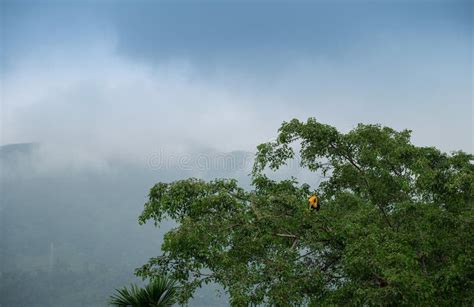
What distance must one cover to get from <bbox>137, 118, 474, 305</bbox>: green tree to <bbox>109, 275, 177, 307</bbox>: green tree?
7.53ft

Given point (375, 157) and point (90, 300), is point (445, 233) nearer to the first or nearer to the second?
point (375, 157)

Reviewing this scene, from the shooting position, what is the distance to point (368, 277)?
32.8 feet

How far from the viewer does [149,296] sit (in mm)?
12742

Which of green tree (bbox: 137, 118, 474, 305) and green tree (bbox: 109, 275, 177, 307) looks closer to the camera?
green tree (bbox: 137, 118, 474, 305)

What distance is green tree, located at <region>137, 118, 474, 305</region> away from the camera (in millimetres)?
9188

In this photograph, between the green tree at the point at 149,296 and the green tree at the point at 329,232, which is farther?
the green tree at the point at 149,296

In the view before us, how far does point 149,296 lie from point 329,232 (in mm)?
5461

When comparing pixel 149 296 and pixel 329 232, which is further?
pixel 149 296

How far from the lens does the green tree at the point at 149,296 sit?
12688 mm

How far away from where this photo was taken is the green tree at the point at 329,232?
919 cm

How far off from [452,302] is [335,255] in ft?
8.92

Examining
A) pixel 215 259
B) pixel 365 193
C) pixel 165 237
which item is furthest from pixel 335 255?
pixel 165 237

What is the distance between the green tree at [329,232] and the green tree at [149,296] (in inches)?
90.3

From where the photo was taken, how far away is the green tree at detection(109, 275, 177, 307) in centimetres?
1269
